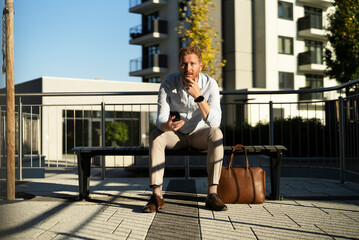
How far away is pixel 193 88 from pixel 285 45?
78.6 ft

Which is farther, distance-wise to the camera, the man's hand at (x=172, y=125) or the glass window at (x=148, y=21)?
the glass window at (x=148, y=21)

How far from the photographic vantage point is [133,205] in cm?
381

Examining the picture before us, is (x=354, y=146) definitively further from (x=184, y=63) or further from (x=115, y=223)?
(x=115, y=223)

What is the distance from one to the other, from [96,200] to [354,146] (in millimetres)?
3335

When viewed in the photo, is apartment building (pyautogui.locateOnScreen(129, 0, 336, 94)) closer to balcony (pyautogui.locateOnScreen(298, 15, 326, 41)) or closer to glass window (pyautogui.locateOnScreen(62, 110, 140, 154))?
balcony (pyautogui.locateOnScreen(298, 15, 326, 41))

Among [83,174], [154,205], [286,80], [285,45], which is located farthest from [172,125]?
[285,45]

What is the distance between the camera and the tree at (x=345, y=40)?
13.1 meters

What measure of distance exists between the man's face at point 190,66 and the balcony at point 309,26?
24.6 m

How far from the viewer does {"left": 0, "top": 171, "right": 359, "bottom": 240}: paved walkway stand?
9.08 feet

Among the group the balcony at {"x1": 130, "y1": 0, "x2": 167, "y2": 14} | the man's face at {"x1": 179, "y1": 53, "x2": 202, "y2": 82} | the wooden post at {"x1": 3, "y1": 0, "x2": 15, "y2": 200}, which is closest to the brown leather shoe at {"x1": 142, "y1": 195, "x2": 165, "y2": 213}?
the man's face at {"x1": 179, "y1": 53, "x2": 202, "y2": 82}

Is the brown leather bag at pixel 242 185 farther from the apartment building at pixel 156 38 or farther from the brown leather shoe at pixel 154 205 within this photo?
the apartment building at pixel 156 38

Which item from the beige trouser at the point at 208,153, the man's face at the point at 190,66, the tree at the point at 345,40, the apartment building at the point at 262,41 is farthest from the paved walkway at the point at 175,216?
the apartment building at the point at 262,41

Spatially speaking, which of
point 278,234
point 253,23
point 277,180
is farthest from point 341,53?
point 278,234

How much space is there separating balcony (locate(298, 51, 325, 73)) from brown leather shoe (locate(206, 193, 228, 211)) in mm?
24436
